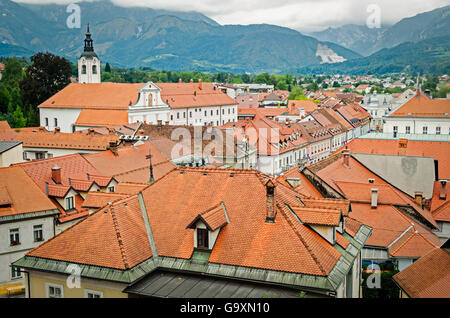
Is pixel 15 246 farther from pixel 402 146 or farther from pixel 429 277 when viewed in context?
pixel 402 146

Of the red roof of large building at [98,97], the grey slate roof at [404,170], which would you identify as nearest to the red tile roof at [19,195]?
the grey slate roof at [404,170]

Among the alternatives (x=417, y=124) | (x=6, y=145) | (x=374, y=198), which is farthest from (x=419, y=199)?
(x=417, y=124)

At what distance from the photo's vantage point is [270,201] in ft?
54.4

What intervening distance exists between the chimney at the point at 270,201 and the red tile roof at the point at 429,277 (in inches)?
292

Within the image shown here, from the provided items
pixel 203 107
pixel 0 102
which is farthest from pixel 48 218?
pixel 203 107

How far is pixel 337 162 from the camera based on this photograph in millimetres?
42656

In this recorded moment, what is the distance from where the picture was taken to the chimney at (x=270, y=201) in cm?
1642

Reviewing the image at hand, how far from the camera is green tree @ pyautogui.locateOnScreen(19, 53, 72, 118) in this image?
93.4 metres

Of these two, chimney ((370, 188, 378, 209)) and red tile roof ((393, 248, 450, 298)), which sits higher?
chimney ((370, 188, 378, 209))

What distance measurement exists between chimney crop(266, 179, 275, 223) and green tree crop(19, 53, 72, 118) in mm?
83304

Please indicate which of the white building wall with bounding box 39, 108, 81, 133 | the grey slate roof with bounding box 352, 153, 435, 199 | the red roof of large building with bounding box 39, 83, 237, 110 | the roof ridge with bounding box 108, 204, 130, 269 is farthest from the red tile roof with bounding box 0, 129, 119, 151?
the roof ridge with bounding box 108, 204, 130, 269

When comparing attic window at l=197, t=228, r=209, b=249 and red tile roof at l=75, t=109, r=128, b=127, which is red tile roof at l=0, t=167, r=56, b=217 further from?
red tile roof at l=75, t=109, r=128, b=127

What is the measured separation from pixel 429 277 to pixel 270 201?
8.88 metres
